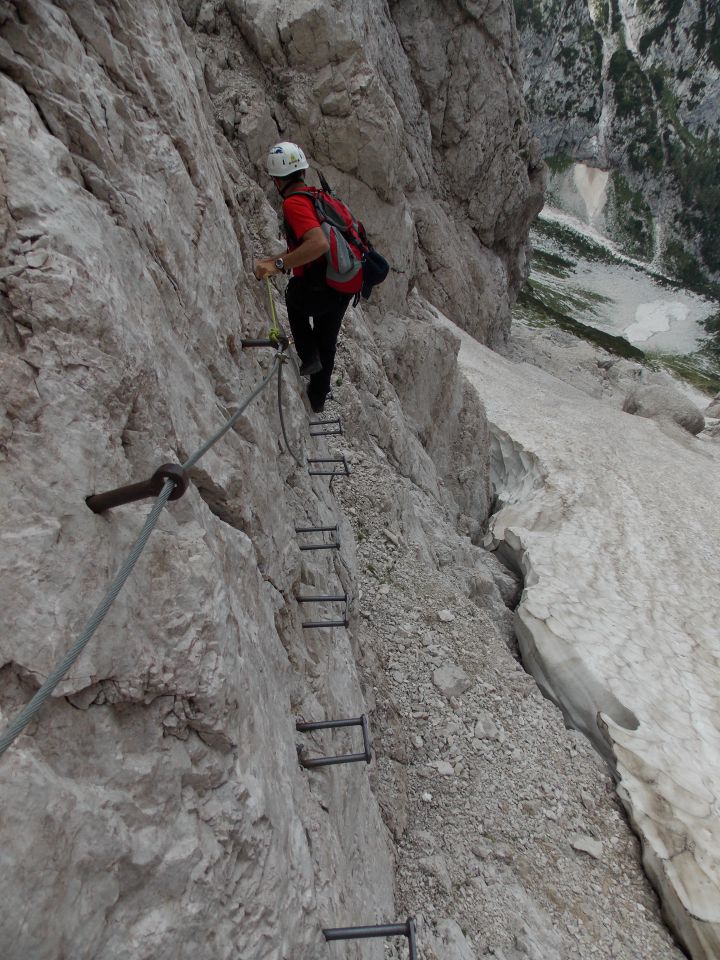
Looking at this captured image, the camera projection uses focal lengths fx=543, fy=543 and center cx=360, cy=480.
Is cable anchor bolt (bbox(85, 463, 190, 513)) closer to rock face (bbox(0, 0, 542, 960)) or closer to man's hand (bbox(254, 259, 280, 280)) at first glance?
rock face (bbox(0, 0, 542, 960))

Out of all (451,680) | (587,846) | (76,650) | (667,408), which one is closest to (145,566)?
(76,650)

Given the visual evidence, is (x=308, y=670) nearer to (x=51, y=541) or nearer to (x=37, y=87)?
(x=51, y=541)

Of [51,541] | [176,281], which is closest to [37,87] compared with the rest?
[176,281]

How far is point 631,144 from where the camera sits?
375 ft

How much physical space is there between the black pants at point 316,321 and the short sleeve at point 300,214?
88 cm

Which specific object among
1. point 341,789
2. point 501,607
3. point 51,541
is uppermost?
point 51,541

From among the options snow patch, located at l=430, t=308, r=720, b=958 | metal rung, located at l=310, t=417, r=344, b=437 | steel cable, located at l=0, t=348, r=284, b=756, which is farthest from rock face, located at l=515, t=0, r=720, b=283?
steel cable, located at l=0, t=348, r=284, b=756

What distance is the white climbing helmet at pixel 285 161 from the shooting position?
4.72 metres

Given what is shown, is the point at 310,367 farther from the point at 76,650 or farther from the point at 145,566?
the point at 76,650

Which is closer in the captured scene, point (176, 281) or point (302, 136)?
point (176, 281)

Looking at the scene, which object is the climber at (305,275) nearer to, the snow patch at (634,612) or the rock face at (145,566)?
the rock face at (145,566)

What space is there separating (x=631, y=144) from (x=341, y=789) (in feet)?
473

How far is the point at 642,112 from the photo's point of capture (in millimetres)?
113188

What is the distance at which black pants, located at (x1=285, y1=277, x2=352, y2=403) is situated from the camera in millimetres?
5641
